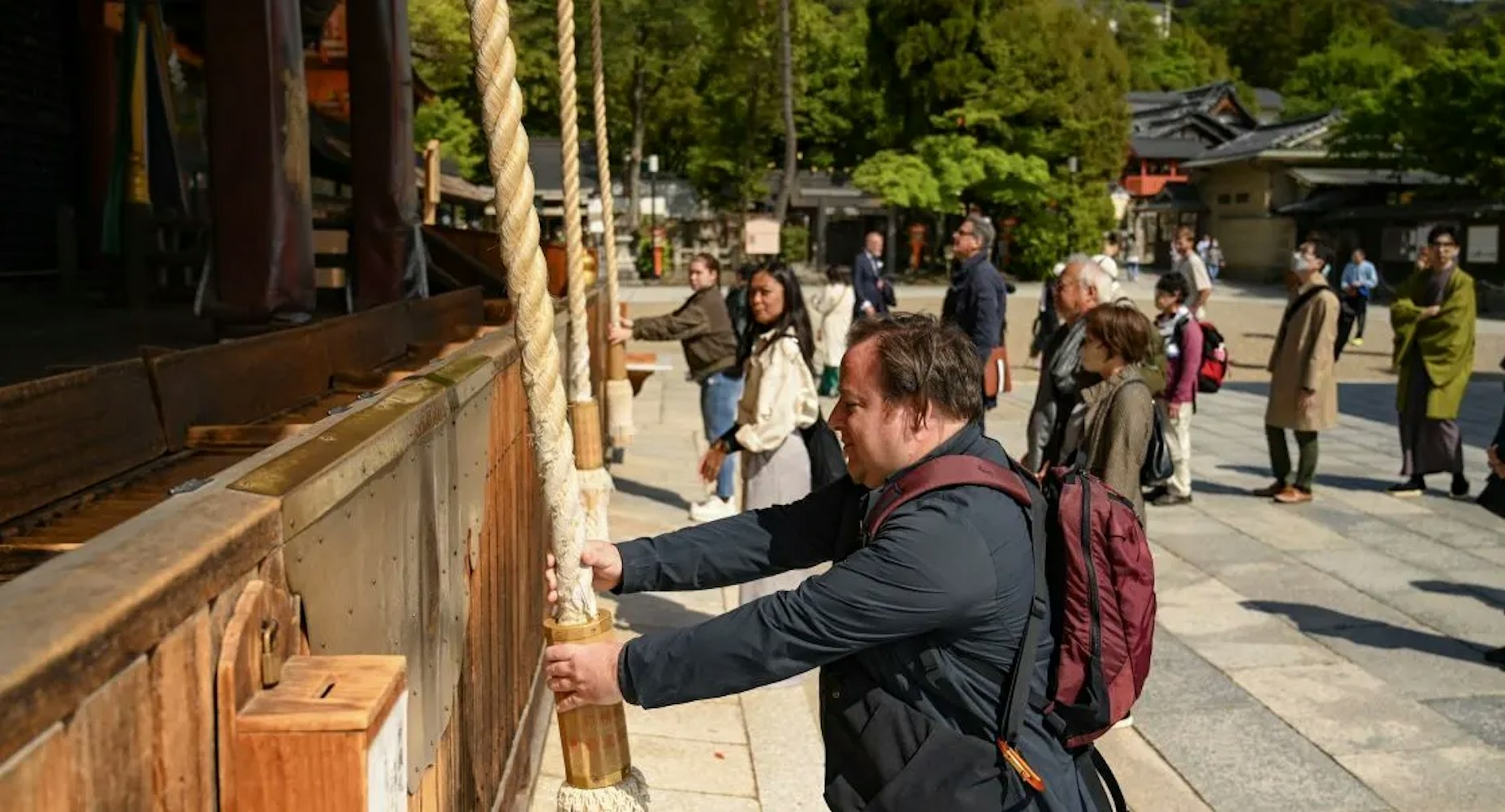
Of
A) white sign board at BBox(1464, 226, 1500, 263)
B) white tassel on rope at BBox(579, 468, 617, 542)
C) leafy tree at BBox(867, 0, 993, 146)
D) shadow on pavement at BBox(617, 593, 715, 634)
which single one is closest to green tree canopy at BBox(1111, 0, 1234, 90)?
leafy tree at BBox(867, 0, 993, 146)

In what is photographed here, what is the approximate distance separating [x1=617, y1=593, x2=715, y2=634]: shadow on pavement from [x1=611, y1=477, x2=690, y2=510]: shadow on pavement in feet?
7.54

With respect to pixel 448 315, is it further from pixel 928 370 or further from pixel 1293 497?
pixel 1293 497

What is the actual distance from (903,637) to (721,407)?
6.26 m

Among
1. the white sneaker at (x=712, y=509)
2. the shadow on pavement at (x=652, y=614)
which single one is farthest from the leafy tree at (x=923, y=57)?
the shadow on pavement at (x=652, y=614)

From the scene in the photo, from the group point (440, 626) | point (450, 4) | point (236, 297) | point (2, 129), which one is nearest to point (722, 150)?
point (450, 4)

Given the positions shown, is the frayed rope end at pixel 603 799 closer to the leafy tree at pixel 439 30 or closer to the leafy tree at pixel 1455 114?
the leafy tree at pixel 439 30

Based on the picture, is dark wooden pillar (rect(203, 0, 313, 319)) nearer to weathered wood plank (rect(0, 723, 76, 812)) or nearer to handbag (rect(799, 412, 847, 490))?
handbag (rect(799, 412, 847, 490))

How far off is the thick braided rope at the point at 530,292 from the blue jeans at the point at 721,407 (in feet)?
20.3

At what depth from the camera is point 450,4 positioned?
17.5 metres

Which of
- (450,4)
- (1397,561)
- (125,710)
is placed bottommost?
(1397,561)

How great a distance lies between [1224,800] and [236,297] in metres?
4.10

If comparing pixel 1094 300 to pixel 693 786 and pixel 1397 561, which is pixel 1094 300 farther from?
pixel 1397 561

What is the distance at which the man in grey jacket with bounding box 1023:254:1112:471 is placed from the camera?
5.48 metres

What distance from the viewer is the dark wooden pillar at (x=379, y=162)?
24.6 ft
